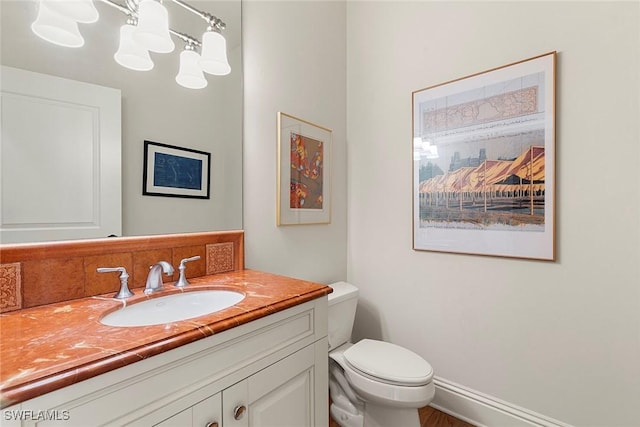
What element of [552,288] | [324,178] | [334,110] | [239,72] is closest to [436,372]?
[552,288]

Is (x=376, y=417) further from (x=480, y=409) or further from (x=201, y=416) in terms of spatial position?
(x=201, y=416)

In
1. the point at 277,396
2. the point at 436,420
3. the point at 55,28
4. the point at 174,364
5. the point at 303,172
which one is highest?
the point at 55,28

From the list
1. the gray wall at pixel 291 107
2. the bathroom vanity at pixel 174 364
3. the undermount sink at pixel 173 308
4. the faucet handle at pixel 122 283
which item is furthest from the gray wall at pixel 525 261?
the faucet handle at pixel 122 283

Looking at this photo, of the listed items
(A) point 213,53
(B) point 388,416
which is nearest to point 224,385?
(B) point 388,416

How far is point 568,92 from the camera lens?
52.5 inches

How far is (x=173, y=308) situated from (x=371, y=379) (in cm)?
91

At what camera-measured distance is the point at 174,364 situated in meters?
0.69

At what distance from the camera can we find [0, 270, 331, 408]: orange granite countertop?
0.52m

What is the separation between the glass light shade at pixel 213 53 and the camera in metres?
1.27

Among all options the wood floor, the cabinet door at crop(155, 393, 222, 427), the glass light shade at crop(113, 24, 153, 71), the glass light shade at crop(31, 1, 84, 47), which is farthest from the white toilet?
the glass light shade at crop(31, 1, 84, 47)

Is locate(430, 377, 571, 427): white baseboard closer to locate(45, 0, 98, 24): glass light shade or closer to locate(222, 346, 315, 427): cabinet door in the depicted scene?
locate(222, 346, 315, 427): cabinet door

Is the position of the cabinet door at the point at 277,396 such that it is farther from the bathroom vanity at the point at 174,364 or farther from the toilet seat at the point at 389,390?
the toilet seat at the point at 389,390

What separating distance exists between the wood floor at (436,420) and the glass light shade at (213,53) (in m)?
1.90

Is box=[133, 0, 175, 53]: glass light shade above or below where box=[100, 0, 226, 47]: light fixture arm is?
below
